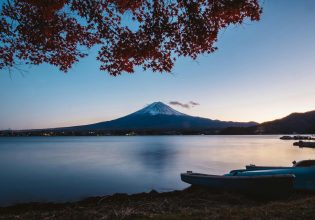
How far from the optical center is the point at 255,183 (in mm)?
12984

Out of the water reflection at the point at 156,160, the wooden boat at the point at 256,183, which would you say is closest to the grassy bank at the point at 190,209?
the wooden boat at the point at 256,183

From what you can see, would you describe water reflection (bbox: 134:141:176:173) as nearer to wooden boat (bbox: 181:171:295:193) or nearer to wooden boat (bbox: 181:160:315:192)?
wooden boat (bbox: 181:171:295:193)

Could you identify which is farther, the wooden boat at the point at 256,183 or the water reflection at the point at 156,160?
the water reflection at the point at 156,160

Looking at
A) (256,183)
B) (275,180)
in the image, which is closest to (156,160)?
(256,183)

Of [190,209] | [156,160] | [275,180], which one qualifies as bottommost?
[156,160]

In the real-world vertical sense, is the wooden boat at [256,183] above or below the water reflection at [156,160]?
above

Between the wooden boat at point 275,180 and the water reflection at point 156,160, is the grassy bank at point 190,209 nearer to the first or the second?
the wooden boat at point 275,180

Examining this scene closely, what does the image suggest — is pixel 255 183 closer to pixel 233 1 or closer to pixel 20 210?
pixel 233 1

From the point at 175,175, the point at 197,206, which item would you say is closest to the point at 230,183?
the point at 197,206

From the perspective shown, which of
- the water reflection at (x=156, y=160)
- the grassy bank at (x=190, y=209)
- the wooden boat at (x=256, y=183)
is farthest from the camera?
the water reflection at (x=156, y=160)

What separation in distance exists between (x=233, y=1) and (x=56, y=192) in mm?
16151

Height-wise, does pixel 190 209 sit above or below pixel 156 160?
above

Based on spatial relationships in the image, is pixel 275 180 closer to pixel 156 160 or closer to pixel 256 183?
pixel 256 183

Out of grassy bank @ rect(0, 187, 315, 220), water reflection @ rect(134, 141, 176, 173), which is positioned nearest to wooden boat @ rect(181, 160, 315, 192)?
grassy bank @ rect(0, 187, 315, 220)
